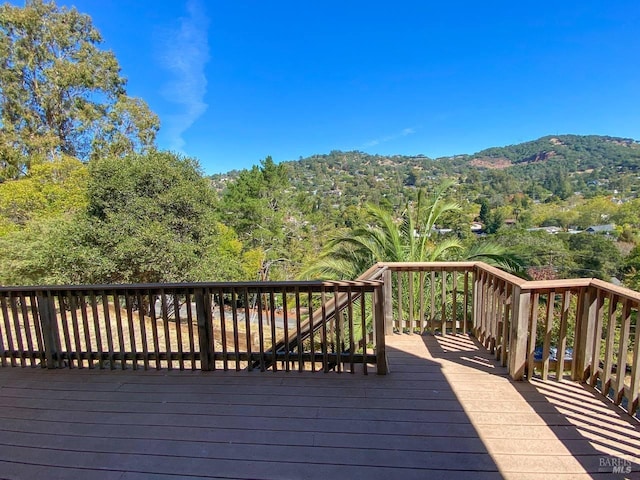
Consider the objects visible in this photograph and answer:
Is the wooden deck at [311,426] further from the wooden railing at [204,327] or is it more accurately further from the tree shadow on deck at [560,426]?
the wooden railing at [204,327]

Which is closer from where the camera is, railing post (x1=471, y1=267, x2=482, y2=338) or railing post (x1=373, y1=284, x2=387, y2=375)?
railing post (x1=373, y1=284, x2=387, y2=375)

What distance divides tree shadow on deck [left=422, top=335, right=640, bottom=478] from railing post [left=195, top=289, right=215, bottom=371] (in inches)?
84.1

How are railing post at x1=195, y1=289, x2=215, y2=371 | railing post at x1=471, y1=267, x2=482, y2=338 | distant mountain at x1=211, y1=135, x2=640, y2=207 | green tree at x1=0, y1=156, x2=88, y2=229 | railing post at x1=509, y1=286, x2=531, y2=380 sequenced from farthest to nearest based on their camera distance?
distant mountain at x1=211, y1=135, x2=640, y2=207 < green tree at x1=0, y1=156, x2=88, y2=229 < railing post at x1=471, y1=267, x2=482, y2=338 < railing post at x1=195, y1=289, x2=215, y2=371 < railing post at x1=509, y1=286, x2=531, y2=380

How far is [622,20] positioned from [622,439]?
1386 cm

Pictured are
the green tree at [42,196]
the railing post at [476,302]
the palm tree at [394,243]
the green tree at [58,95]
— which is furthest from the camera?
the green tree at [58,95]

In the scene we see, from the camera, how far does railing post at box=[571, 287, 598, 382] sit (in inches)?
100

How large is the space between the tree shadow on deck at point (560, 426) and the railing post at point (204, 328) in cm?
214

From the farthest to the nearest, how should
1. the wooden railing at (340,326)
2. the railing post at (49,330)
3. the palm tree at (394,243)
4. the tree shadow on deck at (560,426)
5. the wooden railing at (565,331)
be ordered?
the palm tree at (394,243) → the railing post at (49,330) → the wooden railing at (340,326) → the wooden railing at (565,331) → the tree shadow on deck at (560,426)

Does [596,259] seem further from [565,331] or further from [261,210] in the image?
[565,331]

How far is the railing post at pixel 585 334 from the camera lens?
2545 mm

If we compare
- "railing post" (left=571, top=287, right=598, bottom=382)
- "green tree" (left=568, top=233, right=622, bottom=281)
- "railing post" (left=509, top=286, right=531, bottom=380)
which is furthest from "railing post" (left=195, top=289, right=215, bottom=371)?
"green tree" (left=568, top=233, right=622, bottom=281)

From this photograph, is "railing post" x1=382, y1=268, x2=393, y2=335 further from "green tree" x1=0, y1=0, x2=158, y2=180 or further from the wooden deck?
"green tree" x1=0, y1=0, x2=158, y2=180

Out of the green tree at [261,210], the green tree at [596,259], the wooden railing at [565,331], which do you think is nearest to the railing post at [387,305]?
the wooden railing at [565,331]

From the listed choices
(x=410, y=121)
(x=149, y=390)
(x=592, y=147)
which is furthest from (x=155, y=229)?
(x=592, y=147)
